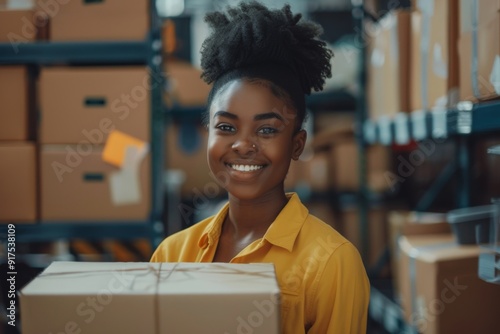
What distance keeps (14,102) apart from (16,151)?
8.2 inches

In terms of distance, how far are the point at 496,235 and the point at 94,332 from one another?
3.61ft

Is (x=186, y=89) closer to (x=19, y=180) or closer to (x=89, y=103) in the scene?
(x=89, y=103)

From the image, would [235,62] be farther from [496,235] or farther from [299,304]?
[496,235]

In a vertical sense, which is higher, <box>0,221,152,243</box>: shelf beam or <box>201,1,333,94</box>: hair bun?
<box>201,1,333,94</box>: hair bun

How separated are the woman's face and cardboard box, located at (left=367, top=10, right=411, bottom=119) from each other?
1320mm

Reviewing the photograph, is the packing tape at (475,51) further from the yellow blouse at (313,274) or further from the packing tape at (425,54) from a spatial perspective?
the yellow blouse at (313,274)

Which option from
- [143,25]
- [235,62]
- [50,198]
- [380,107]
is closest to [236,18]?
[235,62]

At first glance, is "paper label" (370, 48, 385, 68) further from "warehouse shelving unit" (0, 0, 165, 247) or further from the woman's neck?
the woman's neck

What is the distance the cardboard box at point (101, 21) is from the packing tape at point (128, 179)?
491 millimetres

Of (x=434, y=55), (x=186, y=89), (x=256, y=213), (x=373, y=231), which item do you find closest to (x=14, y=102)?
(x=186, y=89)

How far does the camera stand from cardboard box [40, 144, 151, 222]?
234cm

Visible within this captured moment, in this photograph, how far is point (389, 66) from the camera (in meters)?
2.69

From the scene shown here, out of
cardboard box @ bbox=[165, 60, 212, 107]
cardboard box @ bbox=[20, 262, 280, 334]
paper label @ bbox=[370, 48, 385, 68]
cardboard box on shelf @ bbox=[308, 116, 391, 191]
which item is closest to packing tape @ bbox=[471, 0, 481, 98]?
cardboard box @ bbox=[20, 262, 280, 334]

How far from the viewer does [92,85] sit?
2.35m
